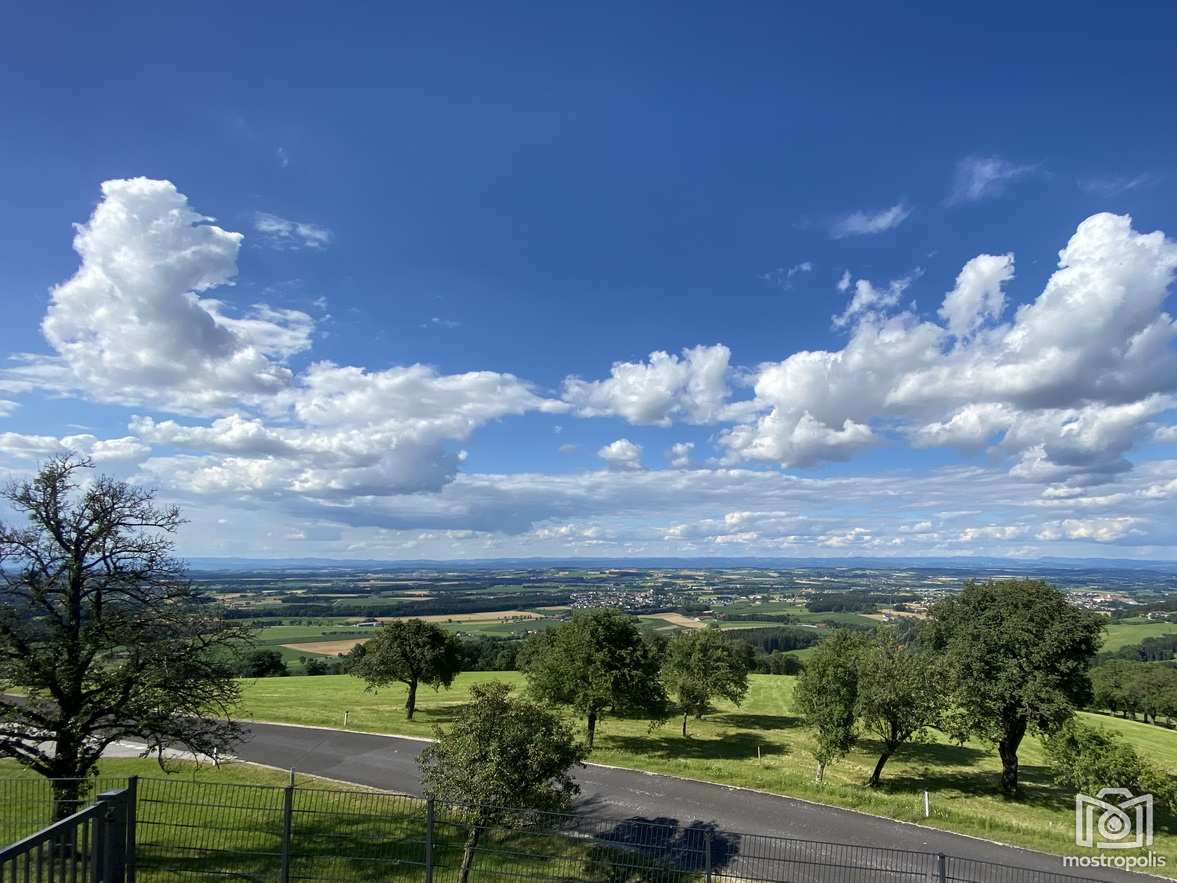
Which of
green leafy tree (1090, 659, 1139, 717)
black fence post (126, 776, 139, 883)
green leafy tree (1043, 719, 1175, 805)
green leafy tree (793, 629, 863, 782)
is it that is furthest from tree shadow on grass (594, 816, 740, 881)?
green leafy tree (1090, 659, 1139, 717)

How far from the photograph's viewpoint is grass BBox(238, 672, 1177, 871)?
24406 mm

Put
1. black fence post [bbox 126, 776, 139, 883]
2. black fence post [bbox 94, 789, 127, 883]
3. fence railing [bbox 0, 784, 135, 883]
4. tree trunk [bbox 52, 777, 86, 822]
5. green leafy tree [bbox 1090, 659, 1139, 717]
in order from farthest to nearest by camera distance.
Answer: green leafy tree [bbox 1090, 659, 1139, 717], tree trunk [bbox 52, 777, 86, 822], black fence post [bbox 126, 776, 139, 883], black fence post [bbox 94, 789, 127, 883], fence railing [bbox 0, 784, 135, 883]

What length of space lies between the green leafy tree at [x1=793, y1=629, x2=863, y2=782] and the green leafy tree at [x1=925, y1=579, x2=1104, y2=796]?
4.59 metres

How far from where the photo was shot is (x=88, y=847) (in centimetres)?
903

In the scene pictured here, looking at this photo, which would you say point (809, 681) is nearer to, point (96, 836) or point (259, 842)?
point (259, 842)

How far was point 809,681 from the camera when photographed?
30.8 metres

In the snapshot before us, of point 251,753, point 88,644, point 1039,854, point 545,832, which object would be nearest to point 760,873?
point 545,832

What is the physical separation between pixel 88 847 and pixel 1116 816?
35363 mm

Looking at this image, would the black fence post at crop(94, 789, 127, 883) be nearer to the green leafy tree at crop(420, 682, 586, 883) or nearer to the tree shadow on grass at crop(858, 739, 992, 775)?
the green leafy tree at crop(420, 682, 586, 883)

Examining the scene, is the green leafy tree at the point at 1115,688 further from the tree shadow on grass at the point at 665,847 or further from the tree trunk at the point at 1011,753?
the tree shadow on grass at the point at 665,847

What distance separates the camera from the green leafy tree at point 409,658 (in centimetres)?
4209

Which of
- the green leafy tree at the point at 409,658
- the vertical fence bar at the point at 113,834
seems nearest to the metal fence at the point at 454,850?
the vertical fence bar at the point at 113,834

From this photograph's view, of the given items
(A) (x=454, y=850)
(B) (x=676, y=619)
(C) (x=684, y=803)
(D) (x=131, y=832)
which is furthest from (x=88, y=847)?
(B) (x=676, y=619)

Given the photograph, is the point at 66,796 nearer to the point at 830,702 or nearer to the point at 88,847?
the point at 88,847
